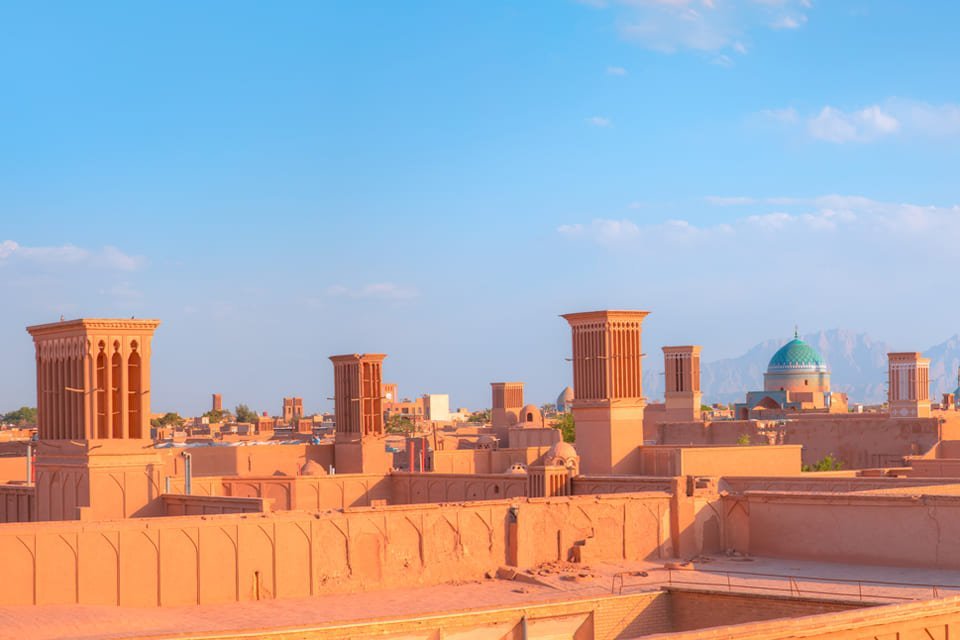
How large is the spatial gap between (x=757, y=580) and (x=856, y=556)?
293 centimetres

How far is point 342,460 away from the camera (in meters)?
43.7

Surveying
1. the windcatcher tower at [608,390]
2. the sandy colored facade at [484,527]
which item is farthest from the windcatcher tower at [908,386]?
the windcatcher tower at [608,390]

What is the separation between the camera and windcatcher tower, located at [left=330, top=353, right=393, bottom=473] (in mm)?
43500

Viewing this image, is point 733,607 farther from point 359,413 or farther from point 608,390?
point 359,413

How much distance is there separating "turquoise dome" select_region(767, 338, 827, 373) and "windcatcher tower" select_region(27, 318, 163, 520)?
70810 mm

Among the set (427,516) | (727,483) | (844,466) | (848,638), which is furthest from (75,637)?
(844,466)

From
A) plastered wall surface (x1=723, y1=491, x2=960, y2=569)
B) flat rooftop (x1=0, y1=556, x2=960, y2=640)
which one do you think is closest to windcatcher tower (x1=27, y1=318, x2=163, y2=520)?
flat rooftop (x1=0, y1=556, x2=960, y2=640)

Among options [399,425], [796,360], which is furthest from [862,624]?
[796,360]

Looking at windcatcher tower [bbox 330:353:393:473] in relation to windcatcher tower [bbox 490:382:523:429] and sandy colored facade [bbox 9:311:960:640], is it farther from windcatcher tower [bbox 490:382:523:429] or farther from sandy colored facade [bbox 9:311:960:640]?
windcatcher tower [bbox 490:382:523:429]

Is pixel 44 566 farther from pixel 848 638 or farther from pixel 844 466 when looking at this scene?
pixel 844 466

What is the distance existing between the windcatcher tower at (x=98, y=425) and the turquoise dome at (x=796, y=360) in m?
70.8

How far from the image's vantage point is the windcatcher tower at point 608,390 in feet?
127

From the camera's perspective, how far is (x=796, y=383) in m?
95.2

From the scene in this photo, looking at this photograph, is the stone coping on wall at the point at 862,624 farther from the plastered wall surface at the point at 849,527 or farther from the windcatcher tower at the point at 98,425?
the windcatcher tower at the point at 98,425
